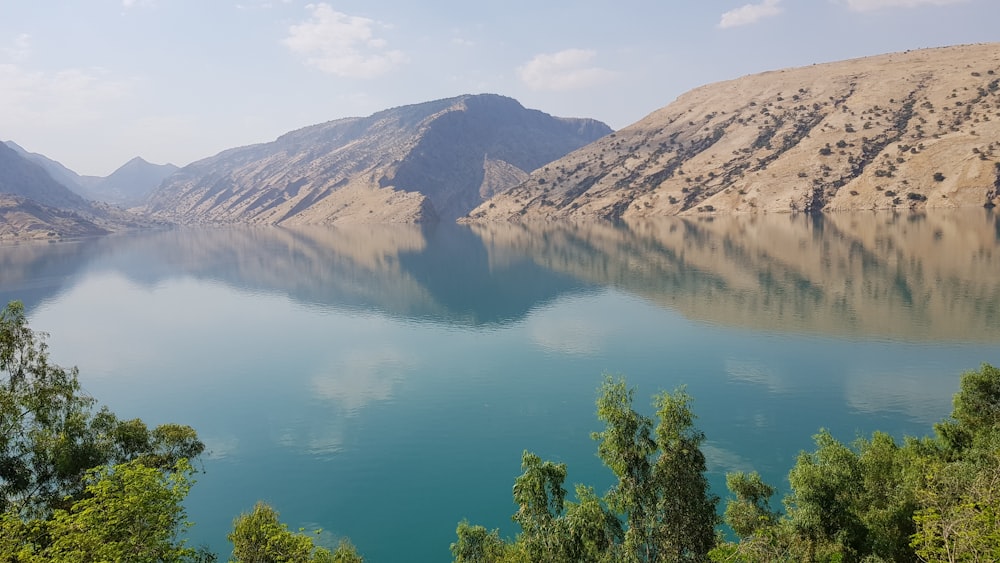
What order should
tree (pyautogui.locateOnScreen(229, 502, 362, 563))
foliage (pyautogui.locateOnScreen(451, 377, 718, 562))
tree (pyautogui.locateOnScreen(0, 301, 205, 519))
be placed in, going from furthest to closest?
1. tree (pyautogui.locateOnScreen(0, 301, 205, 519))
2. foliage (pyautogui.locateOnScreen(451, 377, 718, 562))
3. tree (pyautogui.locateOnScreen(229, 502, 362, 563))

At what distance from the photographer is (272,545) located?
27000 mm

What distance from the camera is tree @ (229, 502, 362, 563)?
960 inches

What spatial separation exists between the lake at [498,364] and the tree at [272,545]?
1212 centimetres

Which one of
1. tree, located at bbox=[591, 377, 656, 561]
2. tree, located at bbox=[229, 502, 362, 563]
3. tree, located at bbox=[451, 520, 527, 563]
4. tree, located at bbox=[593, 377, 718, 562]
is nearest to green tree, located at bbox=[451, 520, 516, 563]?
tree, located at bbox=[451, 520, 527, 563]

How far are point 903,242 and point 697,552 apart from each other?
16310 centimetres

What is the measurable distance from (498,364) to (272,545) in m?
62.0

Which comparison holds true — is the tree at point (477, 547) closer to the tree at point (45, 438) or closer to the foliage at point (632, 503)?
the foliage at point (632, 503)

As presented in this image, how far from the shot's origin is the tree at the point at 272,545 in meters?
24.4

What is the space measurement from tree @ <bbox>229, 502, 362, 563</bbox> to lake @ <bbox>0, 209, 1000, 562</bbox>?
12.1m

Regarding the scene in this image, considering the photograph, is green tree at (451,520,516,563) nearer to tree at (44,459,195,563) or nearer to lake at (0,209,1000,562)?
lake at (0,209,1000,562)

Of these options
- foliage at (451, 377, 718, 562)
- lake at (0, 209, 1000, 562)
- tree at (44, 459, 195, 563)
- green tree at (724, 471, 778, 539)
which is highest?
tree at (44, 459, 195, 563)

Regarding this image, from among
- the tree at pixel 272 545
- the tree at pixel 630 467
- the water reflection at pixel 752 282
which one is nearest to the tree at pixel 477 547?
the tree at pixel 272 545

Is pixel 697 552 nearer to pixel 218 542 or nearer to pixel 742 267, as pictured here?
pixel 218 542

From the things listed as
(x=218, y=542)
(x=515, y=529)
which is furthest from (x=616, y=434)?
(x=218, y=542)
